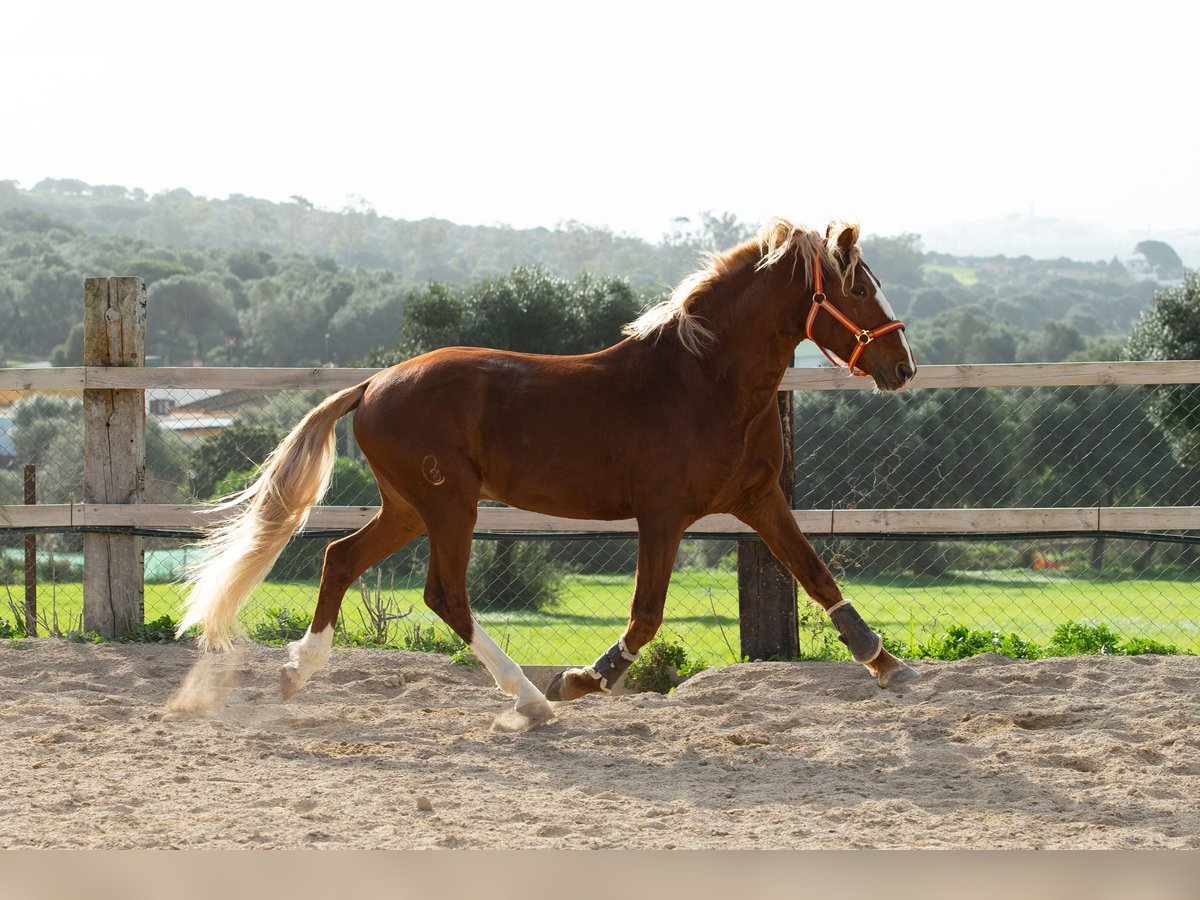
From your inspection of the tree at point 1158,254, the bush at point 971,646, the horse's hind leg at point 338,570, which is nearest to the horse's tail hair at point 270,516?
the horse's hind leg at point 338,570

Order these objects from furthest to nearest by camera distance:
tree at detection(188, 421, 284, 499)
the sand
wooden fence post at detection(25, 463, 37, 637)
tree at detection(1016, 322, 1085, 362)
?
1. tree at detection(1016, 322, 1085, 362)
2. tree at detection(188, 421, 284, 499)
3. wooden fence post at detection(25, 463, 37, 637)
4. the sand

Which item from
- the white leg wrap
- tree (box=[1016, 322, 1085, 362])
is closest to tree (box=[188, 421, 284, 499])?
the white leg wrap

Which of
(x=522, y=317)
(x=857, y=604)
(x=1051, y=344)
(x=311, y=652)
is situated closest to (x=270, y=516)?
(x=311, y=652)

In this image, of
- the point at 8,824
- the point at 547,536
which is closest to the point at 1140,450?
the point at 547,536

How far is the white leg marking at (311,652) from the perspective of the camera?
529 cm

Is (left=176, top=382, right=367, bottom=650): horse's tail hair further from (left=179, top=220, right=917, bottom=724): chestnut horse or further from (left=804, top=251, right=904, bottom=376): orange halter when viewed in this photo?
(left=804, top=251, right=904, bottom=376): orange halter

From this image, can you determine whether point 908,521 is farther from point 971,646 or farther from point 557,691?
point 557,691

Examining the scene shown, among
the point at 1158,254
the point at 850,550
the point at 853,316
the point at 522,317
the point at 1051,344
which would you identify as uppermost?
the point at 1158,254

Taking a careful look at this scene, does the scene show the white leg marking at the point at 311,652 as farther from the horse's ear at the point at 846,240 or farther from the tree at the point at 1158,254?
the tree at the point at 1158,254

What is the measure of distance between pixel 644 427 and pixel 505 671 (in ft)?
3.90

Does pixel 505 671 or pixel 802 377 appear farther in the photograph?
pixel 802 377

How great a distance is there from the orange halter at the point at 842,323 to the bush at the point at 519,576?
8.34 m

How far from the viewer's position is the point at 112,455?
7.04 meters

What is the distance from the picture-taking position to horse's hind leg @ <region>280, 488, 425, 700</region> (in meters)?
5.30
